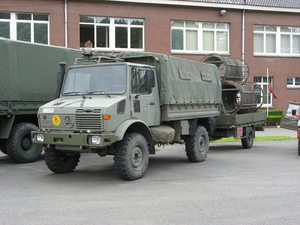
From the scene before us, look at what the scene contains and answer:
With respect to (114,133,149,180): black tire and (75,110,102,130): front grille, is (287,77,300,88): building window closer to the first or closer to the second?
(114,133,149,180): black tire

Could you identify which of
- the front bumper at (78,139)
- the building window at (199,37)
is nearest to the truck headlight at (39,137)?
the front bumper at (78,139)

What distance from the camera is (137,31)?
2592 cm

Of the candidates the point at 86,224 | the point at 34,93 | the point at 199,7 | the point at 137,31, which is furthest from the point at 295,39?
the point at 86,224

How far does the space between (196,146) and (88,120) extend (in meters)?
4.10

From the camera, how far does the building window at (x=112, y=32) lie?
24844mm

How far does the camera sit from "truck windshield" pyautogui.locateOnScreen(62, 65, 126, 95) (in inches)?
346

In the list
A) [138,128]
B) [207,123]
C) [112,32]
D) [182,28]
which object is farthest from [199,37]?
[138,128]

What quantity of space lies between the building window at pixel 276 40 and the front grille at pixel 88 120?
2276 cm

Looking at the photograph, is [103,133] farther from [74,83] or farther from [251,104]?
[251,104]

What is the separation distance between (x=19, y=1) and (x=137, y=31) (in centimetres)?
736

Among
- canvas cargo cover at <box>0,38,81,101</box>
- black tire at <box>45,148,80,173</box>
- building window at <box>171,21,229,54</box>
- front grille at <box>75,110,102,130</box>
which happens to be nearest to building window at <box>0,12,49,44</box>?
building window at <box>171,21,229,54</box>

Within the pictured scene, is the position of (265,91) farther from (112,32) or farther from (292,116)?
(292,116)

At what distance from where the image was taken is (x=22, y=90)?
38.0 ft

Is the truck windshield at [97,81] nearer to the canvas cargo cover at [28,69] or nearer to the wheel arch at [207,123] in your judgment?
the canvas cargo cover at [28,69]
